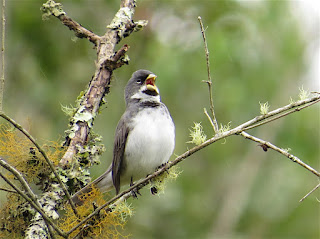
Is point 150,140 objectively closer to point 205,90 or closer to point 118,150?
point 118,150

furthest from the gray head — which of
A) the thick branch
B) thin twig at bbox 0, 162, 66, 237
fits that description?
thin twig at bbox 0, 162, 66, 237

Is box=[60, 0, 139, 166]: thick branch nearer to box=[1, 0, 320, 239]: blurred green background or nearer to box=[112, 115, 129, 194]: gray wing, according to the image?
box=[112, 115, 129, 194]: gray wing

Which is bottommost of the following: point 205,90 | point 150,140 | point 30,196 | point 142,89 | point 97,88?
point 30,196

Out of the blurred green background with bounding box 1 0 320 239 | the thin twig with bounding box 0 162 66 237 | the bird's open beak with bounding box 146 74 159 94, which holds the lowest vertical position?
the thin twig with bounding box 0 162 66 237

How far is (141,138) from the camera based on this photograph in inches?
178

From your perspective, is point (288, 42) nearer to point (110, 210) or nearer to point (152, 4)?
point (152, 4)

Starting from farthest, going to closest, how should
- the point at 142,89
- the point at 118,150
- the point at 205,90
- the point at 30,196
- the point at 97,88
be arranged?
the point at 205,90, the point at 142,89, the point at 118,150, the point at 97,88, the point at 30,196

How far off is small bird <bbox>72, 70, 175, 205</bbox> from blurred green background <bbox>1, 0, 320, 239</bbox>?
1.96 m

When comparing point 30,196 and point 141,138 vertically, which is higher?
point 141,138

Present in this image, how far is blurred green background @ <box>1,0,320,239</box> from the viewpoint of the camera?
22.5 feet

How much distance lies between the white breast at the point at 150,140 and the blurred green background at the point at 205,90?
2.16 m

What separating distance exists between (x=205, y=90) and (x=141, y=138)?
12.7ft

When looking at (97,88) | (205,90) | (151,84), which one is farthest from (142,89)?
(205,90)

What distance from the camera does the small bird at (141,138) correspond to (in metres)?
4.47
